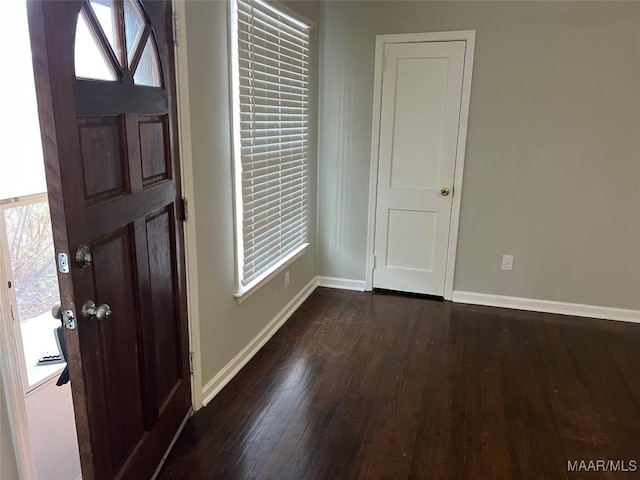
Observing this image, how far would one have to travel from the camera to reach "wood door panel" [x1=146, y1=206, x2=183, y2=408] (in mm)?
1878

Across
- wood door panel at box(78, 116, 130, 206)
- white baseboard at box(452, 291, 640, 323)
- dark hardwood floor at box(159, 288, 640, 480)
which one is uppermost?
wood door panel at box(78, 116, 130, 206)

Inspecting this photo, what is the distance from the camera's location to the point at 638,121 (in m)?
3.30

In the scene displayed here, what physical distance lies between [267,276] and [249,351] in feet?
1.58

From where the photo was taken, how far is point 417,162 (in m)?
3.79

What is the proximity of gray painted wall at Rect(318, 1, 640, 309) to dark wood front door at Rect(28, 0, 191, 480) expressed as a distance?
215 centimetres

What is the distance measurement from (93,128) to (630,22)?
346cm

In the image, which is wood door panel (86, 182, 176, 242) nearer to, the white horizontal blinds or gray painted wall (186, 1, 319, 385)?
gray painted wall (186, 1, 319, 385)

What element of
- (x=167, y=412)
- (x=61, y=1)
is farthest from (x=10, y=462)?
(x=61, y=1)

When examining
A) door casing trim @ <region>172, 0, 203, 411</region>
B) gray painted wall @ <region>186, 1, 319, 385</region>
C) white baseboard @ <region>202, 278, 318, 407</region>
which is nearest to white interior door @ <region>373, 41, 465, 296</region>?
white baseboard @ <region>202, 278, 318, 407</region>

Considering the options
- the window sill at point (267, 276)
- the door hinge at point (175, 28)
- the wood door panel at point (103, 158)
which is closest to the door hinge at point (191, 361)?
the window sill at point (267, 276)

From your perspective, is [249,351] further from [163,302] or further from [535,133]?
[535,133]

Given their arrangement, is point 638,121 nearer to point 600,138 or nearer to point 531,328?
point 600,138

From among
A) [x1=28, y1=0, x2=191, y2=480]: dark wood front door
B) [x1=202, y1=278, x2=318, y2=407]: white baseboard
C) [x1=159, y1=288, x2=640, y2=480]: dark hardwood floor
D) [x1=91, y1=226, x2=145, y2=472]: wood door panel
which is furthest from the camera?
[x1=202, y1=278, x2=318, y2=407]: white baseboard

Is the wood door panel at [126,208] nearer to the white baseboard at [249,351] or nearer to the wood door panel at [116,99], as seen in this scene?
the wood door panel at [116,99]
